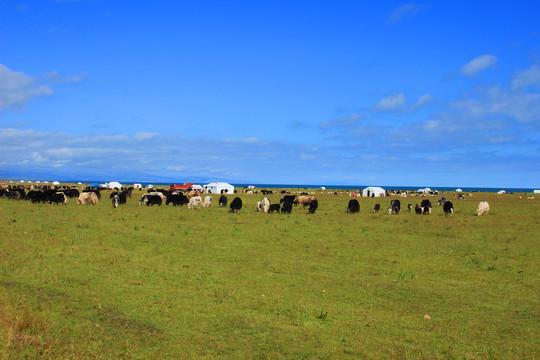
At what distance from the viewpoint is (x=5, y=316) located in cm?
738

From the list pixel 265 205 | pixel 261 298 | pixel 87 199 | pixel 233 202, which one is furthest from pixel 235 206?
pixel 261 298

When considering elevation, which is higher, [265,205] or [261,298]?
[265,205]

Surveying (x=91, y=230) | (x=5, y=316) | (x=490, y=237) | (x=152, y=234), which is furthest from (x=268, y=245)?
(x=490, y=237)

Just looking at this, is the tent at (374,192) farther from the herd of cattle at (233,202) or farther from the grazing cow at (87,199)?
the grazing cow at (87,199)

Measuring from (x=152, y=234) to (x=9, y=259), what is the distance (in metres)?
7.83

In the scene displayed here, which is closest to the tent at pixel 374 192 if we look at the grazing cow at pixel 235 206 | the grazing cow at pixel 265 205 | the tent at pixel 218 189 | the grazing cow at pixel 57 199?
the tent at pixel 218 189

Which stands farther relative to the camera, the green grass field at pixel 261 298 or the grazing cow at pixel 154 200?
the grazing cow at pixel 154 200

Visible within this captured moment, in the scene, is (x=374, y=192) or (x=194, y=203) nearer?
(x=194, y=203)

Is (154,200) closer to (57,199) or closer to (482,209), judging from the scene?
(57,199)

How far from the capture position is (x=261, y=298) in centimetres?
998

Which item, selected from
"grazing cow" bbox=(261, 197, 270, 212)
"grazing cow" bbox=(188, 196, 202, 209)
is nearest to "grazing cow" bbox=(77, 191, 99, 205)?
"grazing cow" bbox=(188, 196, 202, 209)

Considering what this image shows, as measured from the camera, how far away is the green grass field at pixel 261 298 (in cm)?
708

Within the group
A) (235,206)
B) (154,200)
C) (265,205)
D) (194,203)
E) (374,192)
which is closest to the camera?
(235,206)

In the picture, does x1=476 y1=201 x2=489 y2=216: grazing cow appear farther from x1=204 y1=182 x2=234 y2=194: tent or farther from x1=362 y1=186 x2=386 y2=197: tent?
x1=204 y1=182 x2=234 y2=194: tent
